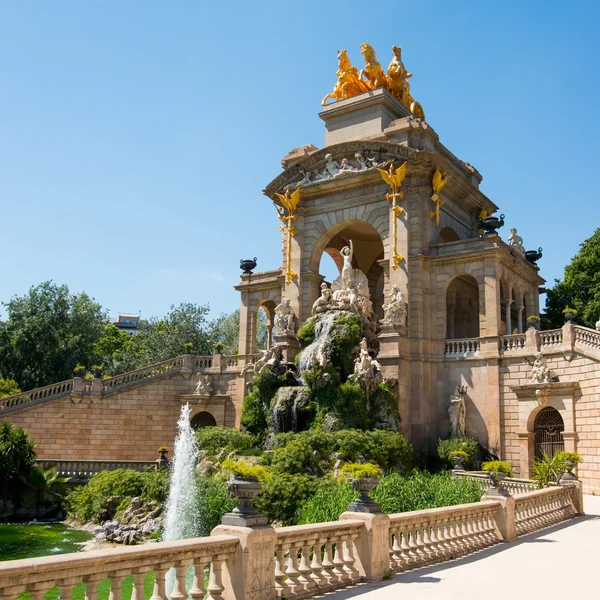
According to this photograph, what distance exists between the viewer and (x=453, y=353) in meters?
27.8

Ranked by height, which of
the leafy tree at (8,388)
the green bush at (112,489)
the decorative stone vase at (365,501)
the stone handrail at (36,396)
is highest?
the leafy tree at (8,388)

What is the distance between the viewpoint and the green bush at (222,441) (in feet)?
81.8

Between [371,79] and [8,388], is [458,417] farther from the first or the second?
[8,388]

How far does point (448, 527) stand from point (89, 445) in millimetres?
23752

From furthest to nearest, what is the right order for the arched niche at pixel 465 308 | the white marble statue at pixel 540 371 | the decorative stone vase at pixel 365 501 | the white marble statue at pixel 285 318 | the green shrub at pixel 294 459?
the arched niche at pixel 465 308 < the white marble statue at pixel 285 318 < the white marble statue at pixel 540 371 < the green shrub at pixel 294 459 < the decorative stone vase at pixel 365 501

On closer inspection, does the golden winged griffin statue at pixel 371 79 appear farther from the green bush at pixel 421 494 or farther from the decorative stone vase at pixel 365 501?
the decorative stone vase at pixel 365 501

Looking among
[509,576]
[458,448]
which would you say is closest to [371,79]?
[458,448]

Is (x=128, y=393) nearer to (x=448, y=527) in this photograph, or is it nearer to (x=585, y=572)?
(x=448, y=527)

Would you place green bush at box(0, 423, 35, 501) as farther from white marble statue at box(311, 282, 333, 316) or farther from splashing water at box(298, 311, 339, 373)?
white marble statue at box(311, 282, 333, 316)

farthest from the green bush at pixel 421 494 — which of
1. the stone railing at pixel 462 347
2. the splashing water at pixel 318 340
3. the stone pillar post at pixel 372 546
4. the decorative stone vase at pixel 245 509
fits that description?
the stone railing at pixel 462 347

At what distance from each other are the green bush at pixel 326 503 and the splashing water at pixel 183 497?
3.40 meters

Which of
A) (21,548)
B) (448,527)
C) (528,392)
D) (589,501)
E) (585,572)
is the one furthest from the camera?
(528,392)

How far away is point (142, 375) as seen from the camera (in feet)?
112

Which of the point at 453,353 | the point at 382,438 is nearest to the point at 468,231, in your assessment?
the point at 453,353
